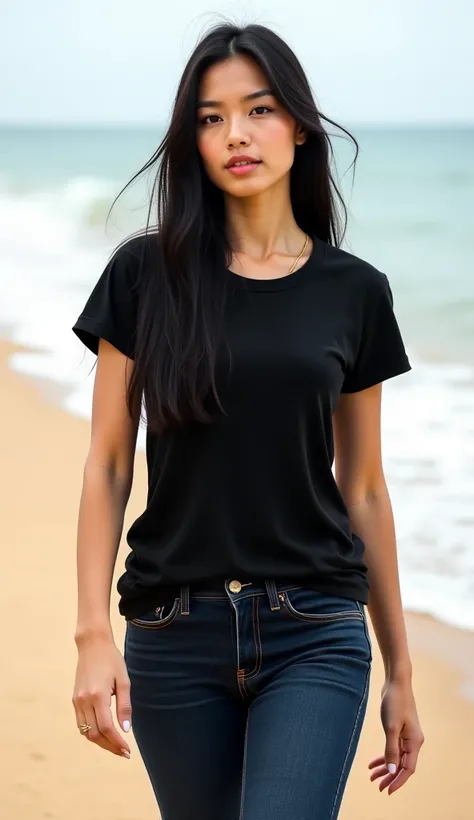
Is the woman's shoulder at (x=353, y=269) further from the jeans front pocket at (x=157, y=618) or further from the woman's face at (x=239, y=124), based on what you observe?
the jeans front pocket at (x=157, y=618)

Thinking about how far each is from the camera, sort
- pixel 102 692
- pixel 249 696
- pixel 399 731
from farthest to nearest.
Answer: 1. pixel 399 731
2. pixel 249 696
3. pixel 102 692

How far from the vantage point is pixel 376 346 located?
2.24m

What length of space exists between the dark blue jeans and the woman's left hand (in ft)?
0.69

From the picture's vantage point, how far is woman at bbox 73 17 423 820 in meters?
1.97

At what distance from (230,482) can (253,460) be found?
0.16ft

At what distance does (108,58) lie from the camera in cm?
1759

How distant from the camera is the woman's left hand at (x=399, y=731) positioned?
2.25 meters

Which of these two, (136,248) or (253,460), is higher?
(136,248)

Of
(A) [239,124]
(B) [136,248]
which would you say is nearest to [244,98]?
(A) [239,124]

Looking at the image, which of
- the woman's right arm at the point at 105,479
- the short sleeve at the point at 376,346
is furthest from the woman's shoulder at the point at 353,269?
the woman's right arm at the point at 105,479

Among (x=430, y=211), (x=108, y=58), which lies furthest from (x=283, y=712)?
(x=108, y=58)

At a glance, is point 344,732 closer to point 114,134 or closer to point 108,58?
point 108,58

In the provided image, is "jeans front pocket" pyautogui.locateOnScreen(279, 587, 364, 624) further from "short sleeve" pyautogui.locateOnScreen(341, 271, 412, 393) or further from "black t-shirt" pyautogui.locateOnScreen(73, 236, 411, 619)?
"short sleeve" pyautogui.locateOnScreen(341, 271, 412, 393)

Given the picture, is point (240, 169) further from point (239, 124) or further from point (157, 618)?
point (157, 618)
